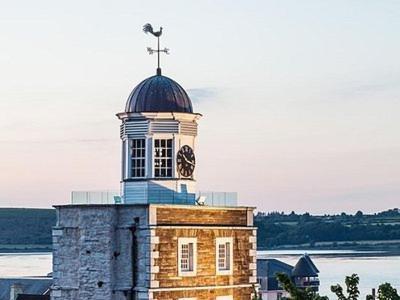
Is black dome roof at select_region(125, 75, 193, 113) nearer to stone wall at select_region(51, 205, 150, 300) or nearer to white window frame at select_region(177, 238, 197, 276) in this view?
stone wall at select_region(51, 205, 150, 300)

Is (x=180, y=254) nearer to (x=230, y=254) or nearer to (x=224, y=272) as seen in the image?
(x=224, y=272)

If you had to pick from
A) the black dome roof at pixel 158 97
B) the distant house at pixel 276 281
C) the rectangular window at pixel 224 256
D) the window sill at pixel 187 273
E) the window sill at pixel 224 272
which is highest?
the black dome roof at pixel 158 97

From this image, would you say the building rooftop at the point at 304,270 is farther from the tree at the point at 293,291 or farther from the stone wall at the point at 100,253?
the tree at the point at 293,291

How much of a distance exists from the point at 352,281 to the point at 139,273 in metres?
5.80

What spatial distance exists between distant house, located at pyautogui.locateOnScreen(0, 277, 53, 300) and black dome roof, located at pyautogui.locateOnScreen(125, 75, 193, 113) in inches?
757

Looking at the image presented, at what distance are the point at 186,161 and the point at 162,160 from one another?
25.2 inches

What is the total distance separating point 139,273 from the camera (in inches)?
1366

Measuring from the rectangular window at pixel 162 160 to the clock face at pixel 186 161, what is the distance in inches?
9.9

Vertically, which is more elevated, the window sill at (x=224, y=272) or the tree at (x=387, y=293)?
the window sill at (x=224, y=272)

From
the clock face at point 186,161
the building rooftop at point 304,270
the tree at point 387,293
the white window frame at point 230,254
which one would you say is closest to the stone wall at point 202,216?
the white window frame at point 230,254

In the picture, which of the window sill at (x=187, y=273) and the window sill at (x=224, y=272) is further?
the window sill at (x=224, y=272)

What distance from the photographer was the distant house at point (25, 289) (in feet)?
180

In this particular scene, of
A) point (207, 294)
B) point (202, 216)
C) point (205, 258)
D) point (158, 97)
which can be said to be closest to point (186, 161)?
point (202, 216)

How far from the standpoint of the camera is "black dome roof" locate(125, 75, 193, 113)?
35.7 m
